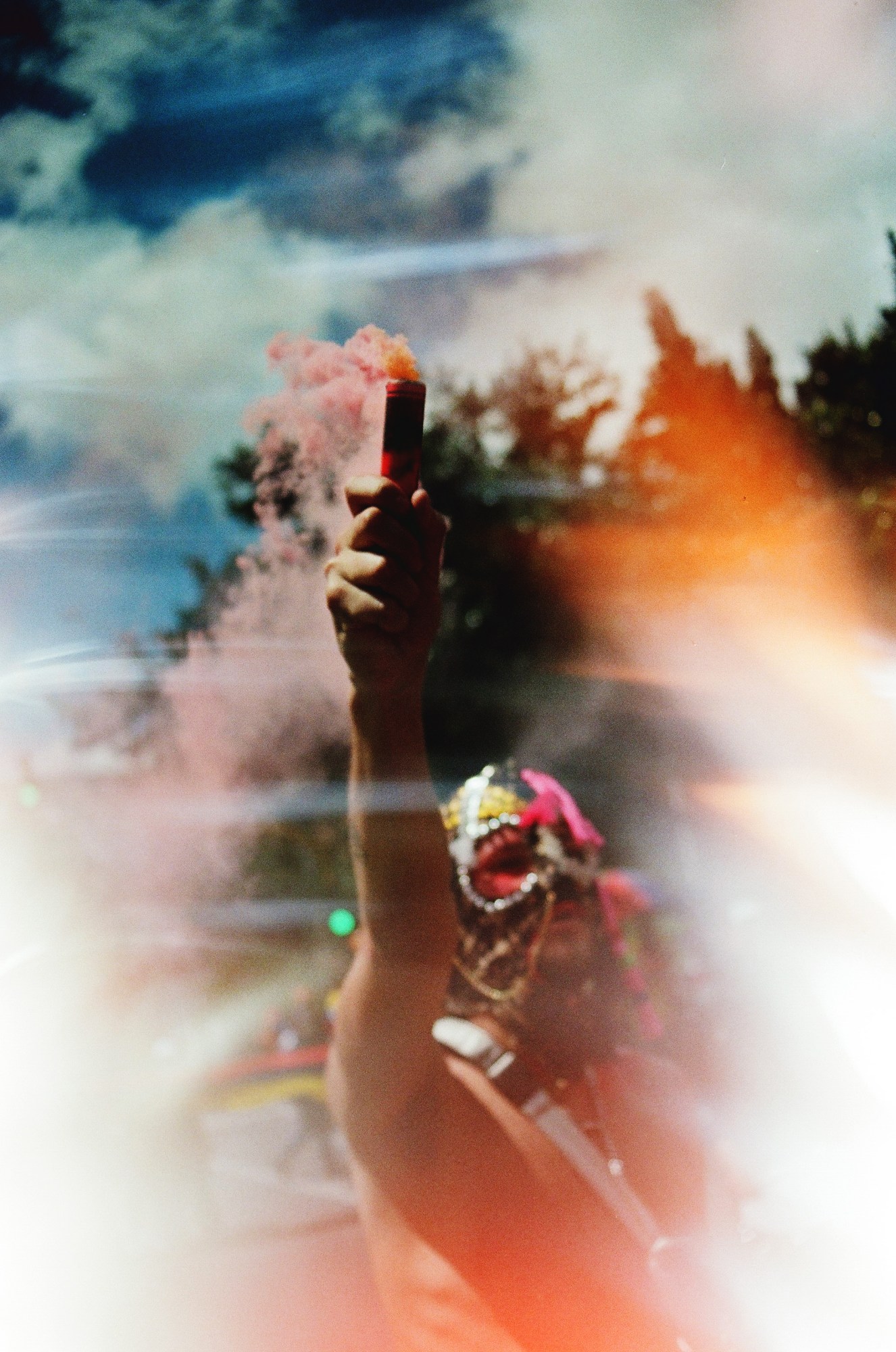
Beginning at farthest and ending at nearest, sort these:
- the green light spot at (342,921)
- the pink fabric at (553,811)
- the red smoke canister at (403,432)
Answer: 1. the green light spot at (342,921)
2. the pink fabric at (553,811)
3. the red smoke canister at (403,432)

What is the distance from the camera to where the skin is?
1.37 metres

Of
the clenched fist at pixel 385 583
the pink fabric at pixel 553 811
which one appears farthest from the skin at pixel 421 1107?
the pink fabric at pixel 553 811

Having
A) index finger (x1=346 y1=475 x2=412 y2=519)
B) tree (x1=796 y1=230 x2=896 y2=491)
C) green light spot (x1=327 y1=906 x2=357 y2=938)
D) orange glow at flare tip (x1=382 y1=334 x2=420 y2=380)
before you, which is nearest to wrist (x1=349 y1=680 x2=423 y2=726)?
index finger (x1=346 y1=475 x2=412 y2=519)

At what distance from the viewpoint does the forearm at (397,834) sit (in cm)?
146

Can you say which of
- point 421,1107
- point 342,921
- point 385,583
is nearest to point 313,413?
point 385,583

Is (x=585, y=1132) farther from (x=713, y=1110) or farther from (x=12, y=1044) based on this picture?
(x=12, y=1044)

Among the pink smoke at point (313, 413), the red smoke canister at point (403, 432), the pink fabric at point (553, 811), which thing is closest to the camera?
the red smoke canister at point (403, 432)

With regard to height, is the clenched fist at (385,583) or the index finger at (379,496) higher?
the index finger at (379,496)

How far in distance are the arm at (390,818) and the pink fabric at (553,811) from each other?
0.83m

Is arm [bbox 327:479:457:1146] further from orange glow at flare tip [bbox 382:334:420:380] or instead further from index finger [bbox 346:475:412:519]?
orange glow at flare tip [bbox 382:334:420:380]

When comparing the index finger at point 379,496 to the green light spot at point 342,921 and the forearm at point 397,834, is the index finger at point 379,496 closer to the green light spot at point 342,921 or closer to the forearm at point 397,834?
the forearm at point 397,834

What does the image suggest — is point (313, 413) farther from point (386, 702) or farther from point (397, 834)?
point (397, 834)

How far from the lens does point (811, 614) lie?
17.0ft

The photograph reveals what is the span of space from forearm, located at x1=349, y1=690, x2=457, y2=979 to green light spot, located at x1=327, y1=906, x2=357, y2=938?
3.64 metres
